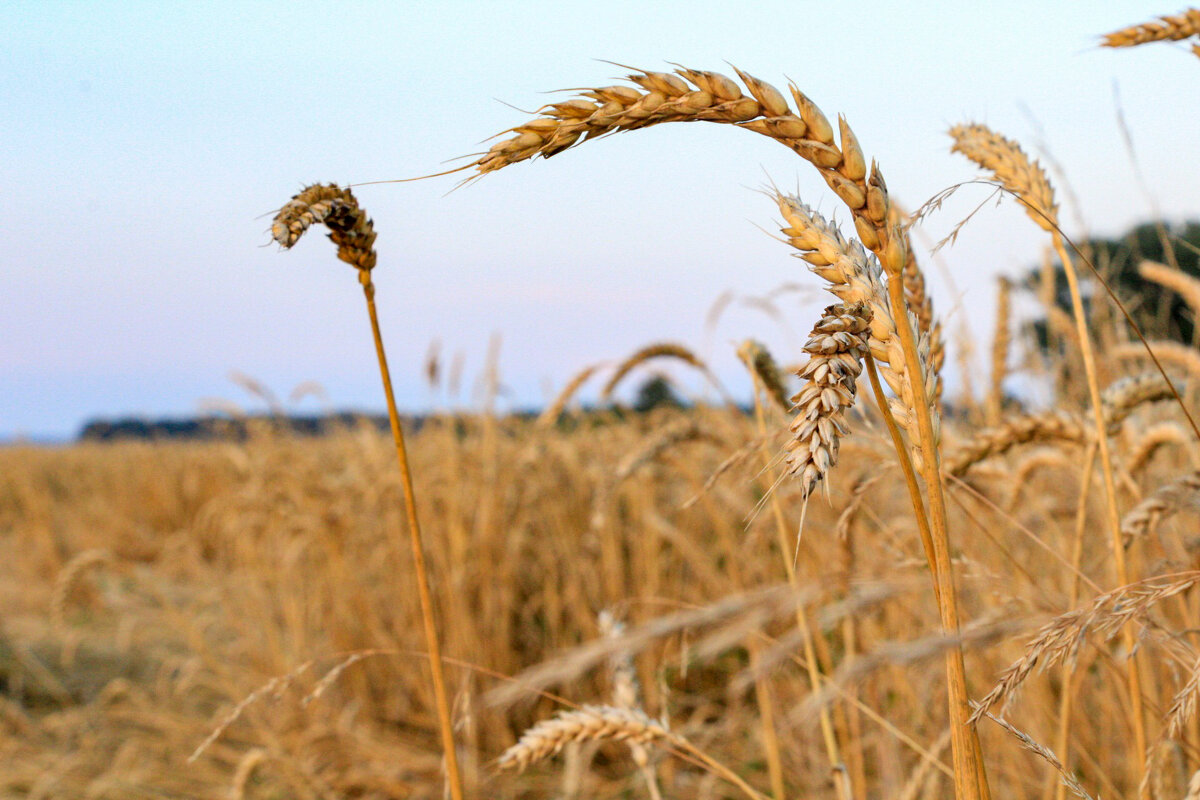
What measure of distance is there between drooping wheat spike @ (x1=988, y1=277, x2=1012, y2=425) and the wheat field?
0.01 meters

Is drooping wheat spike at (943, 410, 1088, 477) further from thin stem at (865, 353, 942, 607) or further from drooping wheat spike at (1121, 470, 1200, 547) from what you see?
thin stem at (865, 353, 942, 607)

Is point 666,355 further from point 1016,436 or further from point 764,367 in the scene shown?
point 1016,436

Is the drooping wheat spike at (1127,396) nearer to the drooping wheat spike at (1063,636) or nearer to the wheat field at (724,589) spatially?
the wheat field at (724,589)

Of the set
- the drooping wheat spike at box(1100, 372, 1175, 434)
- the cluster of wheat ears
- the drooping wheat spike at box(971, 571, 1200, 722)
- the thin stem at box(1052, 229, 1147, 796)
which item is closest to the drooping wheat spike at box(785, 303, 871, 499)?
the cluster of wheat ears

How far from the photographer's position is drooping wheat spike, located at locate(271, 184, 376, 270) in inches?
28.3

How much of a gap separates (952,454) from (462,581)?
2.11 meters

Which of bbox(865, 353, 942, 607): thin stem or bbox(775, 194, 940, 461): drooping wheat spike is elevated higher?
bbox(775, 194, 940, 461): drooping wheat spike

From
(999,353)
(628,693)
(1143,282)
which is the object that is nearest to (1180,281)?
(999,353)

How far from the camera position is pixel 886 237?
557mm

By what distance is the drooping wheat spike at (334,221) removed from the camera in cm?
72

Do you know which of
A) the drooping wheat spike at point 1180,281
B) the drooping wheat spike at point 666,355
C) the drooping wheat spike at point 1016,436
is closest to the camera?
the drooping wheat spike at point 1016,436

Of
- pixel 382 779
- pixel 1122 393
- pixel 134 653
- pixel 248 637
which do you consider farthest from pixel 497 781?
pixel 134 653

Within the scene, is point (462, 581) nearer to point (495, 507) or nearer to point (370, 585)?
point (495, 507)

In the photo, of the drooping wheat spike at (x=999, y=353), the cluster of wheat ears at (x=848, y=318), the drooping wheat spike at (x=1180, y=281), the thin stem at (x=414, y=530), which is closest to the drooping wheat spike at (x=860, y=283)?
the cluster of wheat ears at (x=848, y=318)
